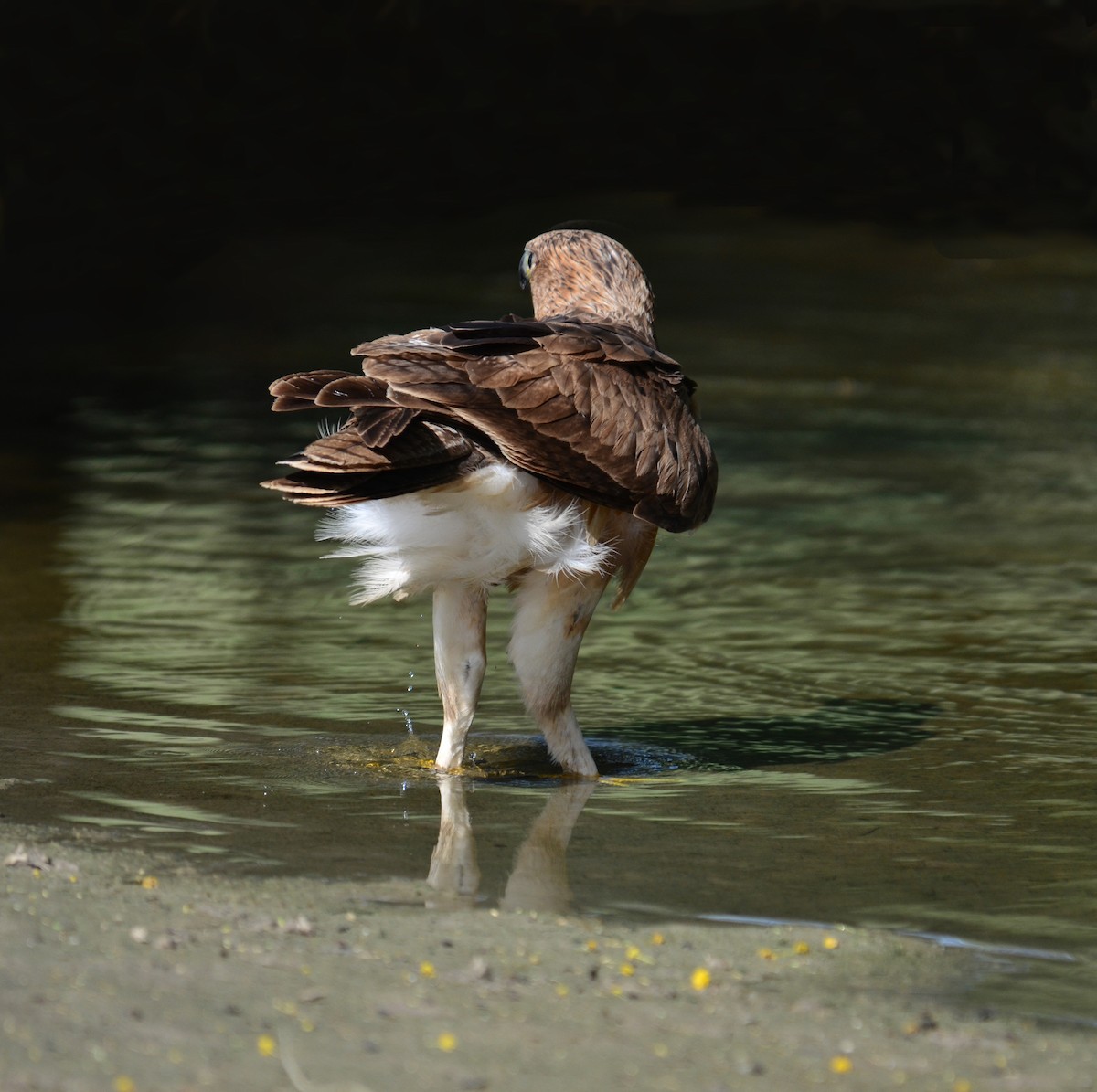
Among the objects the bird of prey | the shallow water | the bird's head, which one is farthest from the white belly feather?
the bird's head

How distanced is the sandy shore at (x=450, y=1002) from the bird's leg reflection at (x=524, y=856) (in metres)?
0.23

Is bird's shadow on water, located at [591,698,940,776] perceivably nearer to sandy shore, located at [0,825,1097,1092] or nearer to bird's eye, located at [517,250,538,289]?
bird's eye, located at [517,250,538,289]

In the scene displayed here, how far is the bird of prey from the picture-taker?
5328 millimetres

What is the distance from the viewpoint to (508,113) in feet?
71.6

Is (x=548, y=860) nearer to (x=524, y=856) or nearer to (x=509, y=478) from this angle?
(x=524, y=856)

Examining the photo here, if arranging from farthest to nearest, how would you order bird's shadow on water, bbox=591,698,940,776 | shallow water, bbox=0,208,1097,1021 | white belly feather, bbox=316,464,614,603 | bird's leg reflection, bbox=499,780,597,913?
1. bird's shadow on water, bbox=591,698,940,776
2. white belly feather, bbox=316,464,614,603
3. shallow water, bbox=0,208,1097,1021
4. bird's leg reflection, bbox=499,780,597,913

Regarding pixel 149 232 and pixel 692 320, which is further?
pixel 149 232

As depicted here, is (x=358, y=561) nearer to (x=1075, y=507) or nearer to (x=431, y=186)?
(x=1075, y=507)

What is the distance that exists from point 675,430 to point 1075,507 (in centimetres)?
548

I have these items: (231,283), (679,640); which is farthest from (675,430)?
(231,283)

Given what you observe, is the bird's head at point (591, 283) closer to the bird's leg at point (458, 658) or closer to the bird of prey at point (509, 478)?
the bird of prey at point (509, 478)

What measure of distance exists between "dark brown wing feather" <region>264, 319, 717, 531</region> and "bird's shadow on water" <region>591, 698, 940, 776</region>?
2.55ft

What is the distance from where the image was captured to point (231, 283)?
65.6 ft

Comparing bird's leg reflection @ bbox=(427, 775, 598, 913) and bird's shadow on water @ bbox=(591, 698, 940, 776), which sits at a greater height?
bird's leg reflection @ bbox=(427, 775, 598, 913)
